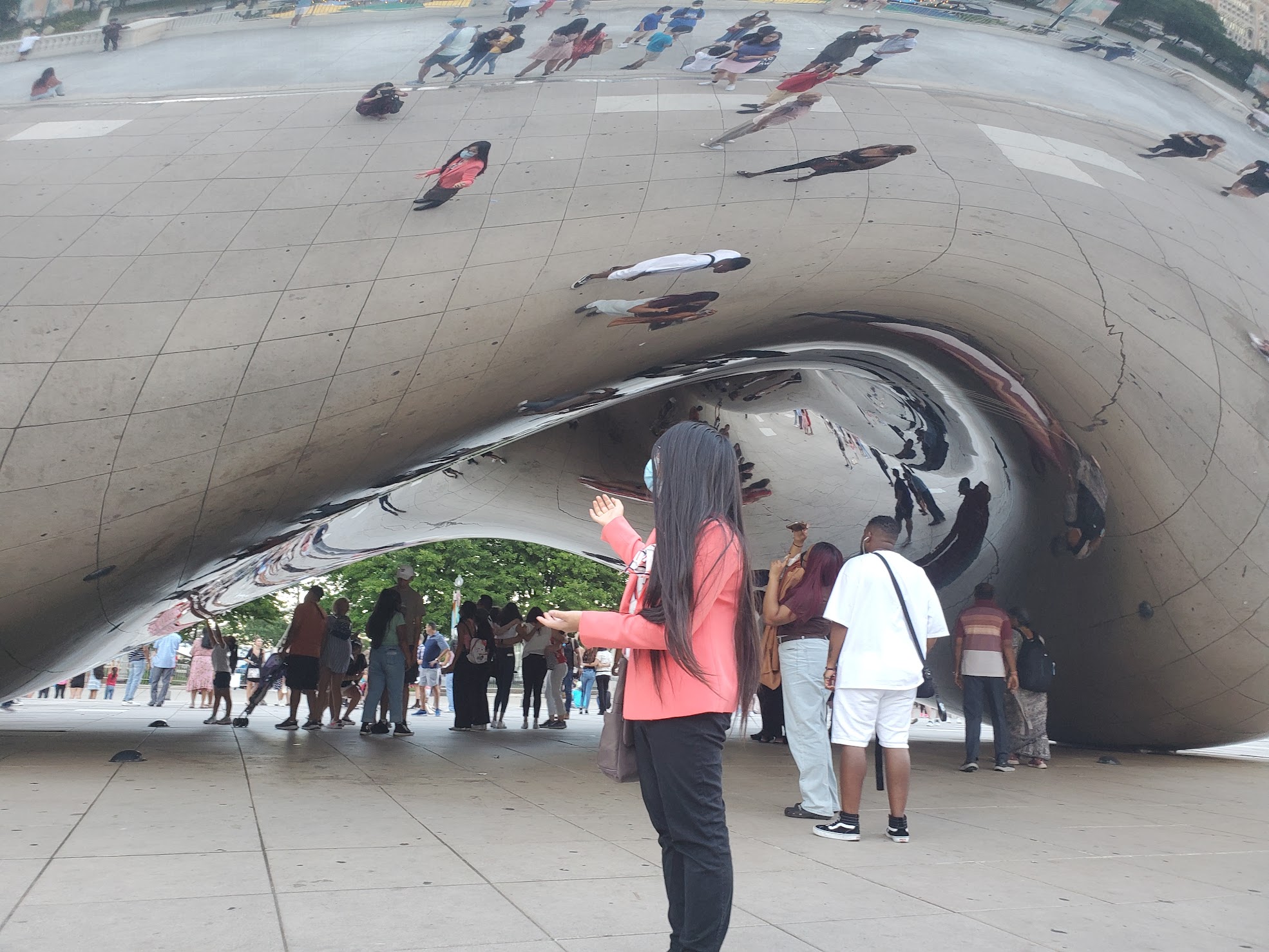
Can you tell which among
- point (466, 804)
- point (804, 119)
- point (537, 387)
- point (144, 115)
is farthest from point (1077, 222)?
point (144, 115)

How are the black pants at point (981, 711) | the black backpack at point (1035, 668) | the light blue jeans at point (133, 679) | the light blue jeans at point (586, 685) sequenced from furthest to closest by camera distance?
the light blue jeans at point (586, 685) < the light blue jeans at point (133, 679) < the black backpack at point (1035, 668) < the black pants at point (981, 711)

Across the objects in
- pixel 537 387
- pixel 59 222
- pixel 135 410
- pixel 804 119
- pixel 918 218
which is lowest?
pixel 135 410

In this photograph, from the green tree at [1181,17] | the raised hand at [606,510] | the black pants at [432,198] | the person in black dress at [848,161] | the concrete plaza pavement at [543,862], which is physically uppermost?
the green tree at [1181,17]

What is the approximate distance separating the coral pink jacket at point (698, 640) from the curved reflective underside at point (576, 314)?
315 centimetres

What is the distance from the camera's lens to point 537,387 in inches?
242

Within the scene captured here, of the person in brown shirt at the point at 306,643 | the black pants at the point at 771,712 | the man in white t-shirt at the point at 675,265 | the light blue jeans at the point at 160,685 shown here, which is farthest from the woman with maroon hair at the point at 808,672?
the light blue jeans at the point at 160,685

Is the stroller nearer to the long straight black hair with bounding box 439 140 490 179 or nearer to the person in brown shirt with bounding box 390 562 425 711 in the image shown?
the person in brown shirt with bounding box 390 562 425 711

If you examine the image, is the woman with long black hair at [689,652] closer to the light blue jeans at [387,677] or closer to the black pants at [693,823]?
the black pants at [693,823]

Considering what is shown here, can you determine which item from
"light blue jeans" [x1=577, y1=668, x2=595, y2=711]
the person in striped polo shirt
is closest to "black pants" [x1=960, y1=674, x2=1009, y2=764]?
the person in striped polo shirt

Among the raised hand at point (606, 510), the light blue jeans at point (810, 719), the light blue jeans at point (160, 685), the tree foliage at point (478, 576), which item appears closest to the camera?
the raised hand at point (606, 510)

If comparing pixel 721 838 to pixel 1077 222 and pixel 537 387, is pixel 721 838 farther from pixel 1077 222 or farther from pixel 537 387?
pixel 1077 222

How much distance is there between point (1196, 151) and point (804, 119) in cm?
242

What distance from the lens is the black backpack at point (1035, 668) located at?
26.3 ft

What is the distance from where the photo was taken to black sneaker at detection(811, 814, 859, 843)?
4.54m
